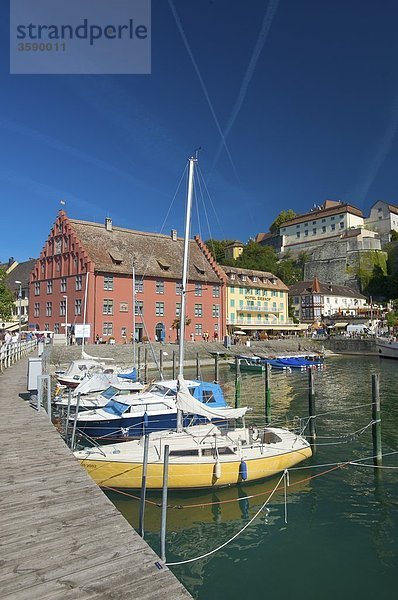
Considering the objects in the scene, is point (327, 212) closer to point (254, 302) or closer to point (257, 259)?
point (257, 259)

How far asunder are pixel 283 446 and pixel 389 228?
12476 centimetres

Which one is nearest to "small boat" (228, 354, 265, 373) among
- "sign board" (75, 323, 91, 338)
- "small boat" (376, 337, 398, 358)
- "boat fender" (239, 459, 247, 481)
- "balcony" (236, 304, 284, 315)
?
"sign board" (75, 323, 91, 338)

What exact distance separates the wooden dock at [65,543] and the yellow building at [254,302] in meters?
68.1

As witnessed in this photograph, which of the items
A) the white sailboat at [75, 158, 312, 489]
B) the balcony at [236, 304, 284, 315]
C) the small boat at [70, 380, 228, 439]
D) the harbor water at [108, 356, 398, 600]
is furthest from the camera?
the balcony at [236, 304, 284, 315]

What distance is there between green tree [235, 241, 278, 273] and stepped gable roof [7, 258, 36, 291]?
54.2 meters

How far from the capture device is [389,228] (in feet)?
411

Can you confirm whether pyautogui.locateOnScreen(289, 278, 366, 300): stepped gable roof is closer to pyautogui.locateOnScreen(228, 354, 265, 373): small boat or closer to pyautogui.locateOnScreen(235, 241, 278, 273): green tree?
pyautogui.locateOnScreen(235, 241, 278, 273): green tree

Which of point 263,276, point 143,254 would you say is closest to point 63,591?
point 143,254

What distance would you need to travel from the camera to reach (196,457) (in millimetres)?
14680

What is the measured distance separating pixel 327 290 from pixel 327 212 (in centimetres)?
3755

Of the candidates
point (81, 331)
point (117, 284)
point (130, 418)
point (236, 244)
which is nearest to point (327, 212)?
point (236, 244)

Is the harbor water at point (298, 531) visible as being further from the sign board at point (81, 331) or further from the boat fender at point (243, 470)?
the sign board at point (81, 331)

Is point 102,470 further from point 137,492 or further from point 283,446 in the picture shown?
point 283,446

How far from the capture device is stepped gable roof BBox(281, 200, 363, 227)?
420 ft
